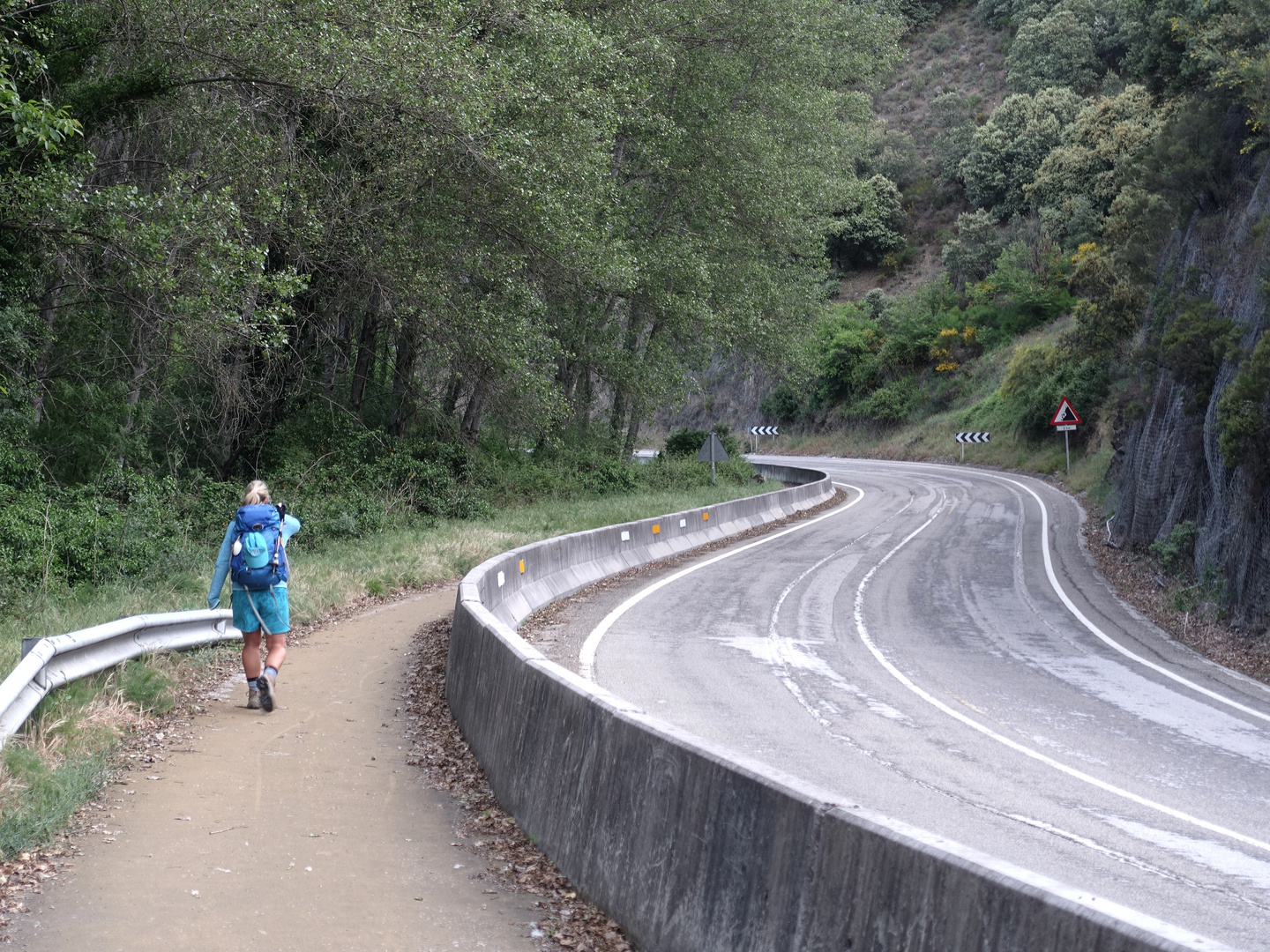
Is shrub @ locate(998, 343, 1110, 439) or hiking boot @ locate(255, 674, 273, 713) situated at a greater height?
shrub @ locate(998, 343, 1110, 439)

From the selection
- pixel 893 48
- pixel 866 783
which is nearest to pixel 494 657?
pixel 866 783

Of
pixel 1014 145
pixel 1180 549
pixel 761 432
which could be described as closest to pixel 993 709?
pixel 1180 549

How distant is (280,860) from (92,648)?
3626mm

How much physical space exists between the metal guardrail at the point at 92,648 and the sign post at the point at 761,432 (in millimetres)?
58491

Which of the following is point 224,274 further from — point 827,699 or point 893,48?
point 893,48

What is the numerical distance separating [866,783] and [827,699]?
2.87 metres

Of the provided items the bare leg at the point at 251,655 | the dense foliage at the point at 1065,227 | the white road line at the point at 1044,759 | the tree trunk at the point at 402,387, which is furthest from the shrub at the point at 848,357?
the bare leg at the point at 251,655

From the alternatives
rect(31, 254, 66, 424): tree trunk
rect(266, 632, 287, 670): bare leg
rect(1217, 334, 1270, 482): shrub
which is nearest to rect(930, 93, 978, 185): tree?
rect(1217, 334, 1270, 482): shrub

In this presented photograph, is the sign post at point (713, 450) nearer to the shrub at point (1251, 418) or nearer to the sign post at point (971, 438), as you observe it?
the shrub at point (1251, 418)

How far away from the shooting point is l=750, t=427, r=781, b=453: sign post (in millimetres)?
68575

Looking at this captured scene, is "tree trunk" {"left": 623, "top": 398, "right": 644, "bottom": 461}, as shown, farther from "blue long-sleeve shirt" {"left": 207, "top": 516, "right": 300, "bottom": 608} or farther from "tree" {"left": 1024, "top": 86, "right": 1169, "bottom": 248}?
"tree" {"left": 1024, "top": 86, "right": 1169, "bottom": 248}

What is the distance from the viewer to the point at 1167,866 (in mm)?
6090

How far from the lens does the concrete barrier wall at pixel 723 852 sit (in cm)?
294

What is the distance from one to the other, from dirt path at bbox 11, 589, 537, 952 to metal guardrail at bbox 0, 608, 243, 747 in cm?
80
